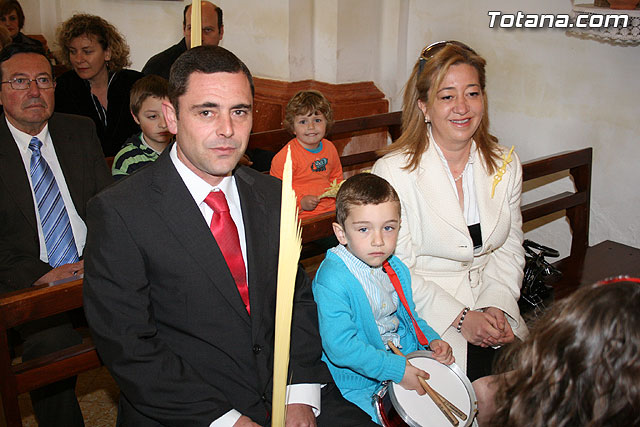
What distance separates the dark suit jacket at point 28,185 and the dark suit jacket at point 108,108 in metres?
1.08

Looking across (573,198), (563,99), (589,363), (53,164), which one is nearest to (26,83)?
(53,164)

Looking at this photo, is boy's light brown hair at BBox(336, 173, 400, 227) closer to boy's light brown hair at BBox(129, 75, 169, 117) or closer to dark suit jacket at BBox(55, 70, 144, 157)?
boy's light brown hair at BBox(129, 75, 169, 117)

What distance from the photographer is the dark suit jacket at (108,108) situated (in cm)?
406

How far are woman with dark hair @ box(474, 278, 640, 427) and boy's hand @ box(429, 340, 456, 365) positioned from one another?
0.89 metres

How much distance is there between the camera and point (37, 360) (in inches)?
A: 82.5

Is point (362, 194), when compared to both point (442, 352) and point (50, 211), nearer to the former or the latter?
point (442, 352)

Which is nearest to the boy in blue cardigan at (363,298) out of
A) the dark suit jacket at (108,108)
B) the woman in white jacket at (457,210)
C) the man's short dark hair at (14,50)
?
the woman in white jacket at (457,210)

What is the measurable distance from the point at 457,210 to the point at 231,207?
1002mm

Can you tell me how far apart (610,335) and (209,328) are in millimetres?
1139

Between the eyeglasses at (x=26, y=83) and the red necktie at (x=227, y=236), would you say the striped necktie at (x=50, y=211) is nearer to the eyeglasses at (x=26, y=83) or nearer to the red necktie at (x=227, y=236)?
the eyeglasses at (x=26, y=83)

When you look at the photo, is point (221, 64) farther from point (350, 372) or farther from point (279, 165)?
point (279, 165)

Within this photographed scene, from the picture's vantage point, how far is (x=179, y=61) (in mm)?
1787

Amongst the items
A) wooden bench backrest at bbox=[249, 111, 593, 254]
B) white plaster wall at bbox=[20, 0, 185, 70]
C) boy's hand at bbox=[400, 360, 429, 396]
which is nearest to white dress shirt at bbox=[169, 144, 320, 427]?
boy's hand at bbox=[400, 360, 429, 396]

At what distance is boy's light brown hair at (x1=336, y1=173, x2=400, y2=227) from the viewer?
6.56ft
